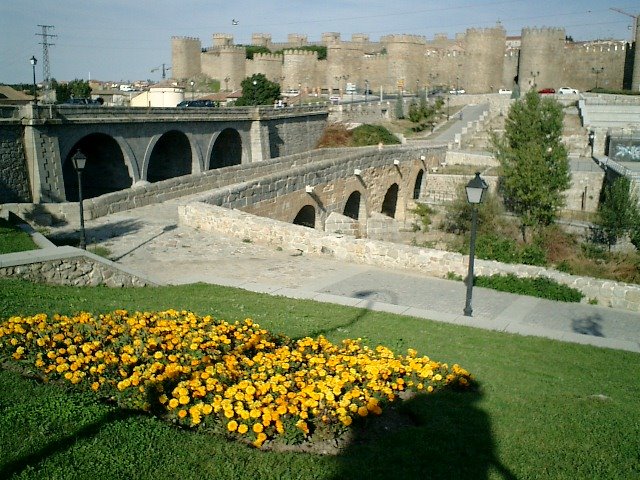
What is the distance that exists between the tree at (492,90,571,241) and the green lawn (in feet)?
67.0

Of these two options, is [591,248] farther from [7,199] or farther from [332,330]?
[7,199]

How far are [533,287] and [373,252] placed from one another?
343 cm

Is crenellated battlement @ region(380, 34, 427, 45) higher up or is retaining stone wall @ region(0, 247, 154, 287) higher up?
crenellated battlement @ region(380, 34, 427, 45)

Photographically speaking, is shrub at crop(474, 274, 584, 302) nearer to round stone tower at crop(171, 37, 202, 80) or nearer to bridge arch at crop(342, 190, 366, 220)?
bridge arch at crop(342, 190, 366, 220)

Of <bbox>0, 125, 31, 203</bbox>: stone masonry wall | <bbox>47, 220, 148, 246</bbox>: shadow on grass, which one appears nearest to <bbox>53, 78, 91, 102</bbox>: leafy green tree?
<bbox>0, 125, 31, 203</bbox>: stone masonry wall

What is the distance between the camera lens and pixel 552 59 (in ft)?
216

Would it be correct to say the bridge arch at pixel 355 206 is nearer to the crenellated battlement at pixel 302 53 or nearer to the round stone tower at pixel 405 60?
the round stone tower at pixel 405 60

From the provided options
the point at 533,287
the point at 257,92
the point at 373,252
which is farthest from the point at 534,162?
the point at 257,92

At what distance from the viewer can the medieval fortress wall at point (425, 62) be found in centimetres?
6544

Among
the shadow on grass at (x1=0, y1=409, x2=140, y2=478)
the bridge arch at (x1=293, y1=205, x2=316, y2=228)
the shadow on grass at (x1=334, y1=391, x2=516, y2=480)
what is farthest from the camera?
the bridge arch at (x1=293, y1=205, x2=316, y2=228)

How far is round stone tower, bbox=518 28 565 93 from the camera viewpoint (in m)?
65.5

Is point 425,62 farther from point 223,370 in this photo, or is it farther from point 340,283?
point 223,370

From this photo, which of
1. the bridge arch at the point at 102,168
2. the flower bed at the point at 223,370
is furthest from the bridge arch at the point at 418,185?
the flower bed at the point at 223,370

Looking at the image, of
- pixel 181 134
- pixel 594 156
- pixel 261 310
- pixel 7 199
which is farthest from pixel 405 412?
pixel 594 156
